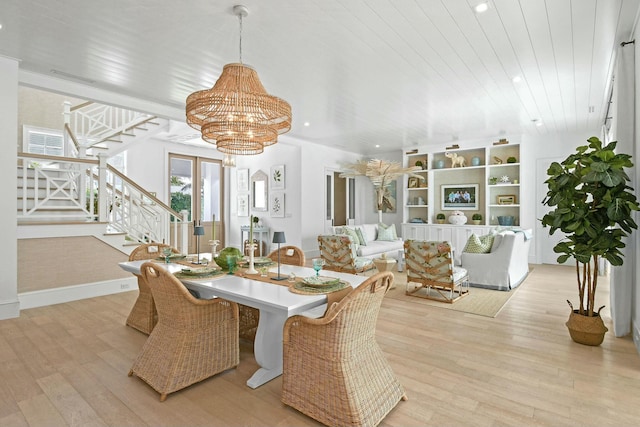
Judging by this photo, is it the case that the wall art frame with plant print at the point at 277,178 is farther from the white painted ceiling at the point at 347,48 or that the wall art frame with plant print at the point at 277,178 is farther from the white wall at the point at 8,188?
the white wall at the point at 8,188

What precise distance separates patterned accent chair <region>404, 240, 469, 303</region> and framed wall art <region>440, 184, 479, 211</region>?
3.83 m

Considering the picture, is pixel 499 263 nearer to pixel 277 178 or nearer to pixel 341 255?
pixel 341 255

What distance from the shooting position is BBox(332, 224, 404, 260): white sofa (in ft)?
21.1

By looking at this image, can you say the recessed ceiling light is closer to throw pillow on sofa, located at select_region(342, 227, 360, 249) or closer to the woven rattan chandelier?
the woven rattan chandelier

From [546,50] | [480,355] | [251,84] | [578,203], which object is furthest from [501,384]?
[546,50]

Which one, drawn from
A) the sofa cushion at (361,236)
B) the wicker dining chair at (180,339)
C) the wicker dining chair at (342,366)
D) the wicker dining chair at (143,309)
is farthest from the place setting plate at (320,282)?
the sofa cushion at (361,236)

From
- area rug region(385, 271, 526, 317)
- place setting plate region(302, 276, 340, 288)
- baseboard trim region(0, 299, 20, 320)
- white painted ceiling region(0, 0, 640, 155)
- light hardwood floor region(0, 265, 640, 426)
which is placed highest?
white painted ceiling region(0, 0, 640, 155)

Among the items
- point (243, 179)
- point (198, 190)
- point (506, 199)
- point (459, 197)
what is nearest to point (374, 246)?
point (459, 197)

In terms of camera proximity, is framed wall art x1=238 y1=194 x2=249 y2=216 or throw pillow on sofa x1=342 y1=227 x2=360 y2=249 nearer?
throw pillow on sofa x1=342 y1=227 x2=360 y2=249

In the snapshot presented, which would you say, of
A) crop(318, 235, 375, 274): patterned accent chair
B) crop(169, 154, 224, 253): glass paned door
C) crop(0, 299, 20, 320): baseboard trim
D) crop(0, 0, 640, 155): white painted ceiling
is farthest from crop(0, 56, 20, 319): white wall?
crop(169, 154, 224, 253): glass paned door

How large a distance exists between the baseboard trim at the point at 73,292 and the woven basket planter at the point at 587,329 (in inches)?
215

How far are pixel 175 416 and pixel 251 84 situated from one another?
7.78 ft

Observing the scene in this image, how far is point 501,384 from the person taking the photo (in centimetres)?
240

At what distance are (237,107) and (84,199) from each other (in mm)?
3725
